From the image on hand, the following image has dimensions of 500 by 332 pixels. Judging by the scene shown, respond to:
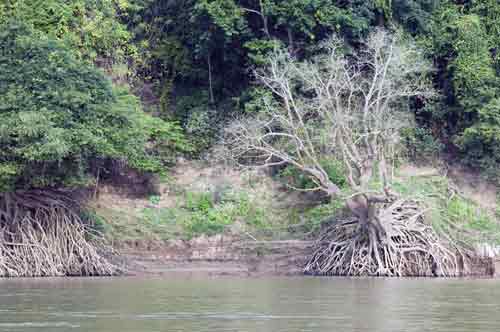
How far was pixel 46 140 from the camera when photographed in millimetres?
27578

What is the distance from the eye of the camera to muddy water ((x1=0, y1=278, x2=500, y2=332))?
17000mm

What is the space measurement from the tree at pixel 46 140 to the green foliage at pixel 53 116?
0.02 m

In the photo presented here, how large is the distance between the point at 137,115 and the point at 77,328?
612 inches

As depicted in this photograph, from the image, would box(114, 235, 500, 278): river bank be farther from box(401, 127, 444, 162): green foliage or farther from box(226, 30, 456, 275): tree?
box(401, 127, 444, 162): green foliage

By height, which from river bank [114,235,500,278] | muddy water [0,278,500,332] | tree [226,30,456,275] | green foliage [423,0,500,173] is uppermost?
green foliage [423,0,500,173]

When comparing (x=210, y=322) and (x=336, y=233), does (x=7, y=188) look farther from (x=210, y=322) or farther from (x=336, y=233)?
(x=210, y=322)

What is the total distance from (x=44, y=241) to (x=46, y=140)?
319 cm

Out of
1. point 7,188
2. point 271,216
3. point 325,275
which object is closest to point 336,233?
point 325,275

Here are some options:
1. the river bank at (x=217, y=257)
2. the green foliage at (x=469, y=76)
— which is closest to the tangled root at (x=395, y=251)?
the river bank at (x=217, y=257)

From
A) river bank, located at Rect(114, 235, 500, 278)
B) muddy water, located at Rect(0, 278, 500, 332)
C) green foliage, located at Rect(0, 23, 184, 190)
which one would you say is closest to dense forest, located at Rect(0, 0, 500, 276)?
green foliage, located at Rect(0, 23, 184, 190)

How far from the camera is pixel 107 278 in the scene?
28719mm

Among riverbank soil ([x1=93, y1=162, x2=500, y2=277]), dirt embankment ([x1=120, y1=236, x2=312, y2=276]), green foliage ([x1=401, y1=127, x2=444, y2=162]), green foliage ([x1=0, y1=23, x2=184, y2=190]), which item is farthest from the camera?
green foliage ([x1=401, y1=127, x2=444, y2=162])

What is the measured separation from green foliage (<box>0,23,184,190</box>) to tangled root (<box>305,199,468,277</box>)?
6105 millimetres

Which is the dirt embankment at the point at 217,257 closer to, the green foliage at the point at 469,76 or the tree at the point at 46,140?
the tree at the point at 46,140
